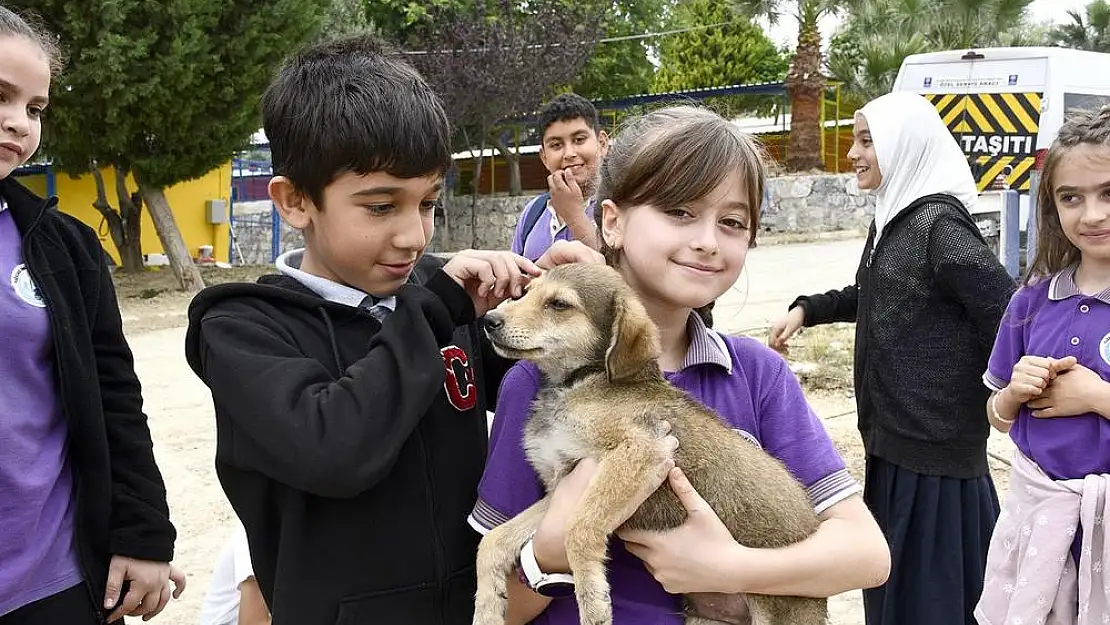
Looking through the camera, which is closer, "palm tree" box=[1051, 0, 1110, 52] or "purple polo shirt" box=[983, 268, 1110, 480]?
"purple polo shirt" box=[983, 268, 1110, 480]

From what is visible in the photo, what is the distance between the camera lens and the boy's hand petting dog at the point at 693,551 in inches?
77.6

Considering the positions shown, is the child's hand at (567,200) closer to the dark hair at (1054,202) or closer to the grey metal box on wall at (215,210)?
the dark hair at (1054,202)

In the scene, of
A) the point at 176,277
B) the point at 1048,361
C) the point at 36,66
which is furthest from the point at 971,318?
the point at 176,277

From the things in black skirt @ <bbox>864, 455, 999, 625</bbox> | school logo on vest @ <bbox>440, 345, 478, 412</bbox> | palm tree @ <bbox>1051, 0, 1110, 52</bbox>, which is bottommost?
black skirt @ <bbox>864, 455, 999, 625</bbox>

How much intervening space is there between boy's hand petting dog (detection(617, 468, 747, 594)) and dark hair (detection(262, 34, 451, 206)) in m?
0.91

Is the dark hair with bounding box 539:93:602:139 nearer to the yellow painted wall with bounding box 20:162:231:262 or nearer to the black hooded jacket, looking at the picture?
the black hooded jacket

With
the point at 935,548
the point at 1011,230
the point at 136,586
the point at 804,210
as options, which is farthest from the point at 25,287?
the point at 804,210

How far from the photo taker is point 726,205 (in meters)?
2.18

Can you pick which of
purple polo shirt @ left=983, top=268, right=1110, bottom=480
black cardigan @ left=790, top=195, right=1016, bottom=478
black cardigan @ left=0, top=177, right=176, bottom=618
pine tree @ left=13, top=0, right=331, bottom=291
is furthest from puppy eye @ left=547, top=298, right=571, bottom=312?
pine tree @ left=13, top=0, right=331, bottom=291

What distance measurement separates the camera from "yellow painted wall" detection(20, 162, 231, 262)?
63.1 feet

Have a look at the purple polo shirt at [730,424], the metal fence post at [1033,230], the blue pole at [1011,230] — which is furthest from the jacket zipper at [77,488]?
the blue pole at [1011,230]

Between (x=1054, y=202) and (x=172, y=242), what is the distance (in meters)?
15.1

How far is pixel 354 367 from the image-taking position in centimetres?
189

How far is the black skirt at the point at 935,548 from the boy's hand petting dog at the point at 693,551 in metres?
2.30
